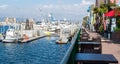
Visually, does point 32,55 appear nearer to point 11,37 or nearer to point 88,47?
point 11,37

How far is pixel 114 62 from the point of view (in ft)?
29.7

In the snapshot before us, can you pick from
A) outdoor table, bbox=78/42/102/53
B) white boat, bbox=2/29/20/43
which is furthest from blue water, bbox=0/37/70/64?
outdoor table, bbox=78/42/102/53

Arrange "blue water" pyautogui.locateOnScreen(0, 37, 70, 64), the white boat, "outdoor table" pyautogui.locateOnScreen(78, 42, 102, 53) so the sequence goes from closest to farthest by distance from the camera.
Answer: "outdoor table" pyautogui.locateOnScreen(78, 42, 102, 53) < "blue water" pyautogui.locateOnScreen(0, 37, 70, 64) < the white boat

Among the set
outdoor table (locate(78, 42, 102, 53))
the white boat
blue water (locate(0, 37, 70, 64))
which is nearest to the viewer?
outdoor table (locate(78, 42, 102, 53))

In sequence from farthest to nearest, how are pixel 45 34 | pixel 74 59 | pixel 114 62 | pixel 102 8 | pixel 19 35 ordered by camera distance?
pixel 45 34 → pixel 19 35 → pixel 102 8 → pixel 74 59 → pixel 114 62

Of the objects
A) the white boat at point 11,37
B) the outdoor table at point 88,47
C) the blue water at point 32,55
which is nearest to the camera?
the outdoor table at point 88,47

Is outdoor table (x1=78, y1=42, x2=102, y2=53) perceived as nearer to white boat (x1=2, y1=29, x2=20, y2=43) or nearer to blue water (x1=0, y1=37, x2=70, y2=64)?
blue water (x1=0, y1=37, x2=70, y2=64)

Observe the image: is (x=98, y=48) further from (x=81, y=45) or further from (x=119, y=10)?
(x=119, y=10)

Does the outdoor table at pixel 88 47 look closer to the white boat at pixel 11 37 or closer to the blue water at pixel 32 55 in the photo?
the blue water at pixel 32 55

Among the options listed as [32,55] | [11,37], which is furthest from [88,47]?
[11,37]

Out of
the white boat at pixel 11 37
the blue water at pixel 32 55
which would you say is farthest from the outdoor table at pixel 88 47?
the white boat at pixel 11 37

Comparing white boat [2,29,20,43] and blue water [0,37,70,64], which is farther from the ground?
white boat [2,29,20,43]

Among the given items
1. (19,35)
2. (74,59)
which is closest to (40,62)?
Answer: (74,59)

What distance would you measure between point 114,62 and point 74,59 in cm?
124
